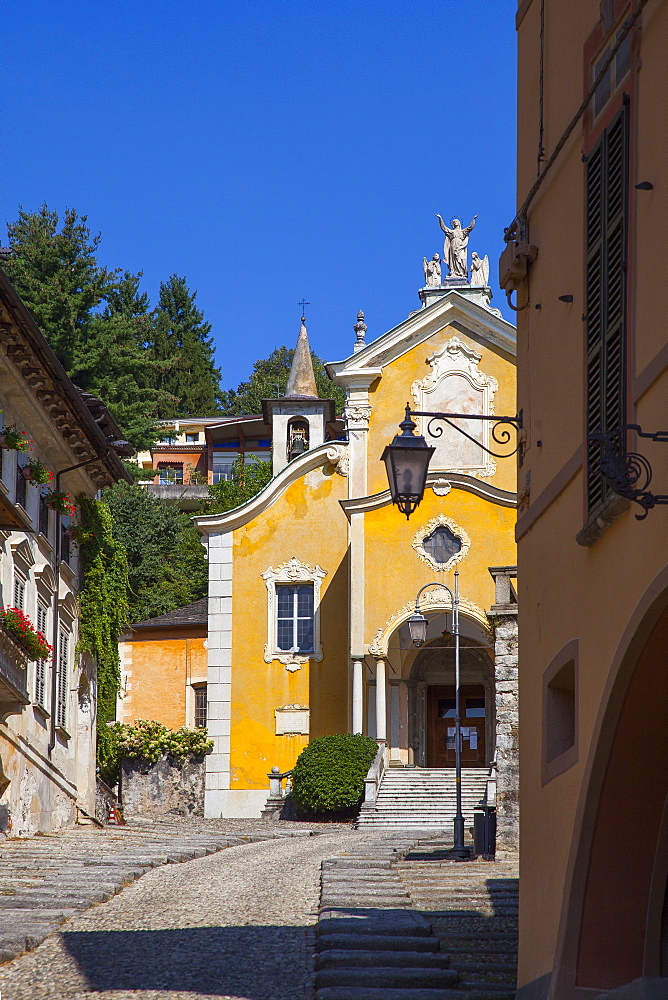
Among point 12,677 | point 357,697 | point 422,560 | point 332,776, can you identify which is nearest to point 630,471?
point 12,677

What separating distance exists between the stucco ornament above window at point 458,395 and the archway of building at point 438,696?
4.33m

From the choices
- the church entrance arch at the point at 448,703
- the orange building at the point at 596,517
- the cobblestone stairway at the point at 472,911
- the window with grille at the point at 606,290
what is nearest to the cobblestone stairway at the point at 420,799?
the church entrance arch at the point at 448,703

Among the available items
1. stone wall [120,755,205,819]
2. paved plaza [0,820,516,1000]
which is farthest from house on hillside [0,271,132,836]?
stone wall [120,755,205,819]

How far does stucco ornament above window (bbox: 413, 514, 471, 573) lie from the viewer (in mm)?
34406

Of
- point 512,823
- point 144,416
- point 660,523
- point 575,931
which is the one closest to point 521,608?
point 575,931

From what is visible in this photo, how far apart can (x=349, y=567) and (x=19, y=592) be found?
13207mm

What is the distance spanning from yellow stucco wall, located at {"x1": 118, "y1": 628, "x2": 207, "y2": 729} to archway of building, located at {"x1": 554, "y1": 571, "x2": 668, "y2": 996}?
113ft

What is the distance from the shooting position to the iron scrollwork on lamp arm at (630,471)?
21.1 feet

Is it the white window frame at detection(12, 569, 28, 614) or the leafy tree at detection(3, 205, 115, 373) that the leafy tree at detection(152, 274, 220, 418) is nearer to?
the leafy tree at detection(3, 205, 115, 373)

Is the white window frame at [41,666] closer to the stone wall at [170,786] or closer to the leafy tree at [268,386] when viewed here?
the stone wall at [170,786]

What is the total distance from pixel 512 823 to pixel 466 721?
18046 mm

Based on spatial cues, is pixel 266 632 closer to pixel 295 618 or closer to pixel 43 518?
pixel 295 618

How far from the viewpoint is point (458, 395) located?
37312 millimetres

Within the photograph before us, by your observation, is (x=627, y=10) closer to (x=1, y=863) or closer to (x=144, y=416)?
(x=1, y=863)
